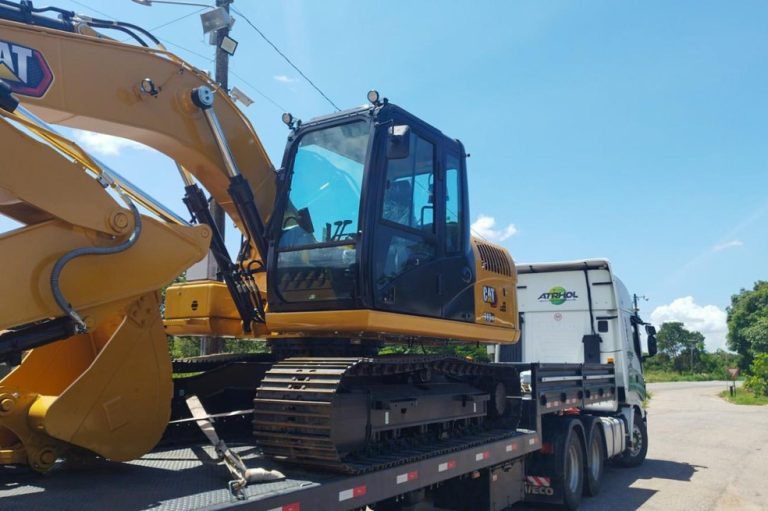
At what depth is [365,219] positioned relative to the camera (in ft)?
17.1

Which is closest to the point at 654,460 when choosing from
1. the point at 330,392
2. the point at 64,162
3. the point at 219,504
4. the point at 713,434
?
the point at 713,434

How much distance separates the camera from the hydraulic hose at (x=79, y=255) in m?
3.73

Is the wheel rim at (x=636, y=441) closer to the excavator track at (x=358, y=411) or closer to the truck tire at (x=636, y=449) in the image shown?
the truck tire at (x=636, y=449)

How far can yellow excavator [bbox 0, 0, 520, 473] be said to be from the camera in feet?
13.0

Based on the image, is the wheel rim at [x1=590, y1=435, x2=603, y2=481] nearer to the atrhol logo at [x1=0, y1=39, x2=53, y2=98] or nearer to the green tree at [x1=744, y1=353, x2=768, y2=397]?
the atrhol logo at [x1=0, y1=39, x2=53, y2=98]

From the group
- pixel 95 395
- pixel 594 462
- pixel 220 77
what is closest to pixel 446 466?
pixel 95 395

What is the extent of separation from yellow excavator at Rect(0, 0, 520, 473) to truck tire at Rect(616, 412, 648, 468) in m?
5.76

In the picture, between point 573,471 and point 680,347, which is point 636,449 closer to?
point 573,471

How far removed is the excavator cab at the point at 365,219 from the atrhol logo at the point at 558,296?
600 centimetres

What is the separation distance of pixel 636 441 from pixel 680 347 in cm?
7828

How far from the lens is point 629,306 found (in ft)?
41.0

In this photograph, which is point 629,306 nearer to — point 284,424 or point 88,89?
point 284,424

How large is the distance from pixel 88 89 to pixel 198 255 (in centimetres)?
140

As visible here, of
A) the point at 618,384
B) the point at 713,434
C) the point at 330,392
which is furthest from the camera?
the point at 713,434
